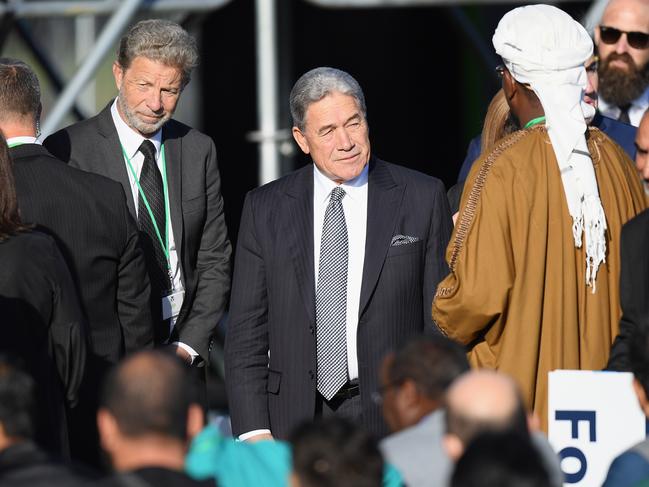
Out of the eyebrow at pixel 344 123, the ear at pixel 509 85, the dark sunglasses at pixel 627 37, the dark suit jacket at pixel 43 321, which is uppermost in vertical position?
the ear at pixel 509 85

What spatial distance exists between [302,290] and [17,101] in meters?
1.16

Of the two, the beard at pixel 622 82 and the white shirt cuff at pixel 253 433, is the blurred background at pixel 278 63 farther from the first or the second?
the white shirt cuff at pixel 253 433

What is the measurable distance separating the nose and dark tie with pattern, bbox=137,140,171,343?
827 mm

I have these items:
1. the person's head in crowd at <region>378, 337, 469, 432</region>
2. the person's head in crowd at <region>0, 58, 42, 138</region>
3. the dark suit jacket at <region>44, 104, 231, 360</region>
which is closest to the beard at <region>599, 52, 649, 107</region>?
the dark suit jacket at <region>44, 104, 231, 360</region>

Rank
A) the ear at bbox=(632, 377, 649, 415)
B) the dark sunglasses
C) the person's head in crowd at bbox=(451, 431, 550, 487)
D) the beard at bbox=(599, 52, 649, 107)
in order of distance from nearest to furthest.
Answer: the person's head in crowd at bbox=(451, 431, 550, 487)
the ear at bbox=(632, 377, 649, 415)
the beard at bbox=(599, 52, 649, 107)
the dark sunglasses

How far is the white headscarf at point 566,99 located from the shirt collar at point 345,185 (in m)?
0.73

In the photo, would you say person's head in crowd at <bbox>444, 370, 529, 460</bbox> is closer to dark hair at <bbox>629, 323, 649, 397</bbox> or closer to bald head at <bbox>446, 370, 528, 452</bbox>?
bald head at <bbox>446, 370, 528, 452</bbox>

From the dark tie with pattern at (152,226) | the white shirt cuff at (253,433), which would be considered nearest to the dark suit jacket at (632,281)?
the white shirt cuff at (253,433)

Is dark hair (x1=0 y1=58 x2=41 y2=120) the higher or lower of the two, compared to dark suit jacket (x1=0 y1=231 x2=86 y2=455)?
higher

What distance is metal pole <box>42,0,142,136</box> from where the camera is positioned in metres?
7.47

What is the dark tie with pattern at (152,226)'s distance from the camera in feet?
19.2

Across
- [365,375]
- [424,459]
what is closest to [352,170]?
[365,375]

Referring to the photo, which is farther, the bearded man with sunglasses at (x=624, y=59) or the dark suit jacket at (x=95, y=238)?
the bearded man with sunglasses at (x=624, y=59)

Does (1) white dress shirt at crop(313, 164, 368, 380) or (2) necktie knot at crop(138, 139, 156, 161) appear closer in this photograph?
(1) white dress shirt at crop(313, 164, 368, 380)
